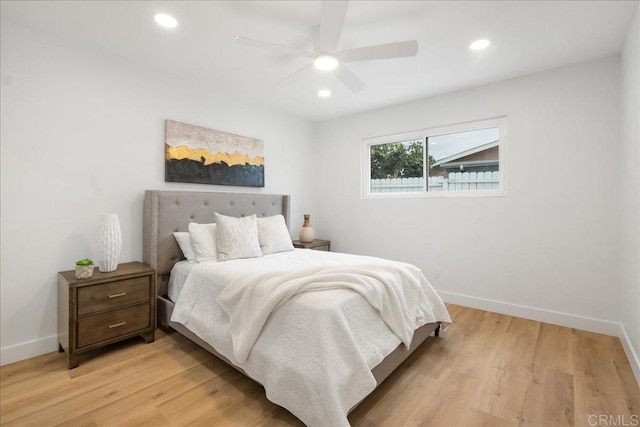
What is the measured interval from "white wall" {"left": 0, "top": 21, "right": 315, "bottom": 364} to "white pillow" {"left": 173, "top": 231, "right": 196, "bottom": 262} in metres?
0.37

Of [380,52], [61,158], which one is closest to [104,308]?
[61,158]

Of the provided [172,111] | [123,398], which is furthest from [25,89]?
[123,398]

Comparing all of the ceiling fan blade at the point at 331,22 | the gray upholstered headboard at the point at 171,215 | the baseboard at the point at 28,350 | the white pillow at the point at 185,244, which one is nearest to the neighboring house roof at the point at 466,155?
the ceiling fan blade at the point at 331,22

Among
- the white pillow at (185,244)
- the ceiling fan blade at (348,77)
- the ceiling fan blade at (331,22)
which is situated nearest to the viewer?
the ceiling fan blade at (331,22)

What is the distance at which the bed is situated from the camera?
1.46 m

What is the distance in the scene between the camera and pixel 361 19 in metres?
2.04

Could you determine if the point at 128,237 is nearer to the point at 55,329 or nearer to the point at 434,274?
the point at 55,329

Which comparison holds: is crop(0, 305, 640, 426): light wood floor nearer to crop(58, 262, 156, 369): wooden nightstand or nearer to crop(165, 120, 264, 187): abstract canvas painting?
crop(58, 262, 156, 369): wooden nightstand

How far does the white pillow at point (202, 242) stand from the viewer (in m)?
2.65

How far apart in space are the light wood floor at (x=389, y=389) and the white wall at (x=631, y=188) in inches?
13.2

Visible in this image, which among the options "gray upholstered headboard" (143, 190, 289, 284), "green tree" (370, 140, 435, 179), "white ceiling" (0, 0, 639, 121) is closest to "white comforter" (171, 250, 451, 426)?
"gray upholstered headboard" (143, 190, 289, 284)

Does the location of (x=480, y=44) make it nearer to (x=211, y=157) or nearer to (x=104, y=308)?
(x=211, y=157)

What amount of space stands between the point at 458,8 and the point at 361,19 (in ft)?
2.10

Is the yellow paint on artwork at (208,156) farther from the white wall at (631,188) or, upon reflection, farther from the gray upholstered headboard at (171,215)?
the white wall at (631,188)
